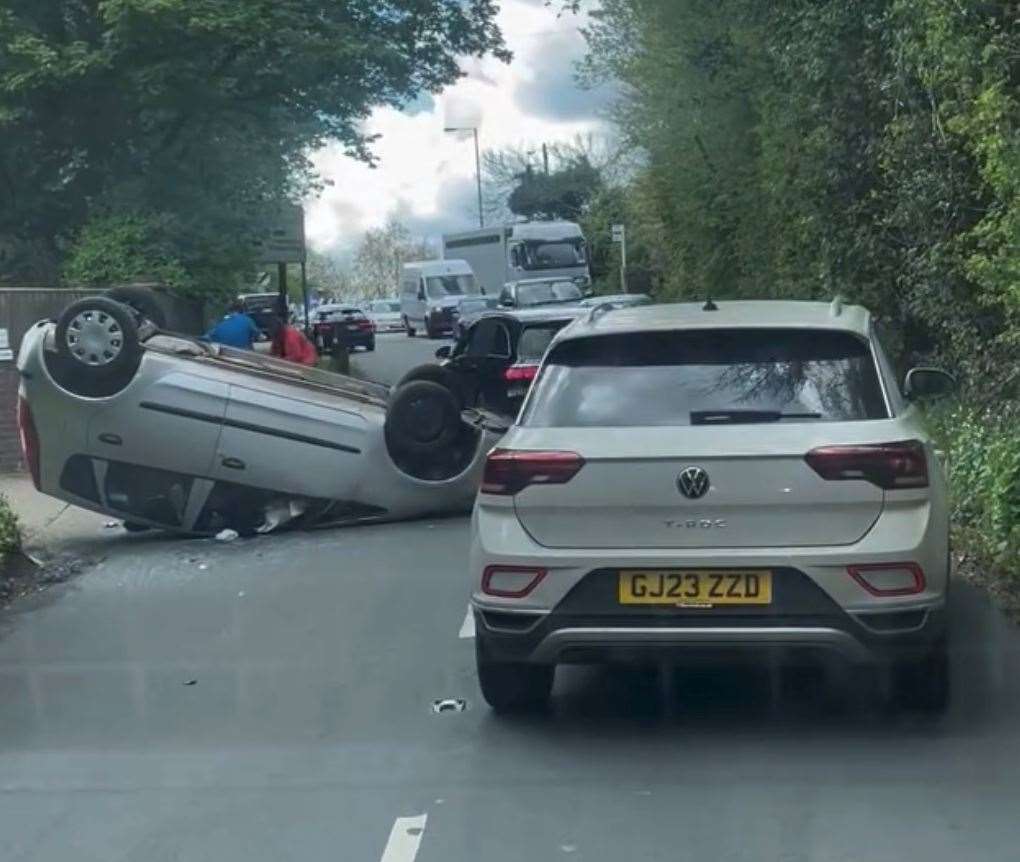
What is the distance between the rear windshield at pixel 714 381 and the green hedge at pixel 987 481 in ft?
11.2

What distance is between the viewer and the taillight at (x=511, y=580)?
24.0ft

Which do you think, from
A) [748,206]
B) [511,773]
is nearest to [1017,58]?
[511,773]

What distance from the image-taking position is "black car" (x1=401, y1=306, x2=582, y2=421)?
1722cm

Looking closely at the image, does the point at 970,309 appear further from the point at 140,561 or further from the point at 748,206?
the point at 748,206

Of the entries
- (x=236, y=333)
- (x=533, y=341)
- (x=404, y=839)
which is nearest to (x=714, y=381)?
(x=404, y=839)

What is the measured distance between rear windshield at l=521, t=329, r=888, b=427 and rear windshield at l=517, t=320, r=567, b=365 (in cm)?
963

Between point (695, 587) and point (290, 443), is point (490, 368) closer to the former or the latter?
point (290, 443)

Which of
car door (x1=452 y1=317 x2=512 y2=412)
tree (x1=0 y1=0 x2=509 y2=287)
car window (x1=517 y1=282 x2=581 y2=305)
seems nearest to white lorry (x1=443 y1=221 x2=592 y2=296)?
car window (x1=517 y1=282 x2=581 y2=305)

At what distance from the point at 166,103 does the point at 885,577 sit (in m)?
Answer: 20.8

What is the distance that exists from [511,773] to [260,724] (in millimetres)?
1540

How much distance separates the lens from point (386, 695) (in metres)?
8.61

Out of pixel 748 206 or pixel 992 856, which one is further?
pixel 748 206

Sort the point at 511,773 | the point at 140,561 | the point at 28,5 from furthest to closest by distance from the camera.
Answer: the point at 28,5, the point at 140,561, the point at 511,773

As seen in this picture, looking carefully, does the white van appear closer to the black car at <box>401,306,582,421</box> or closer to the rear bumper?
the black car at <box>401,306,582,421</box>
